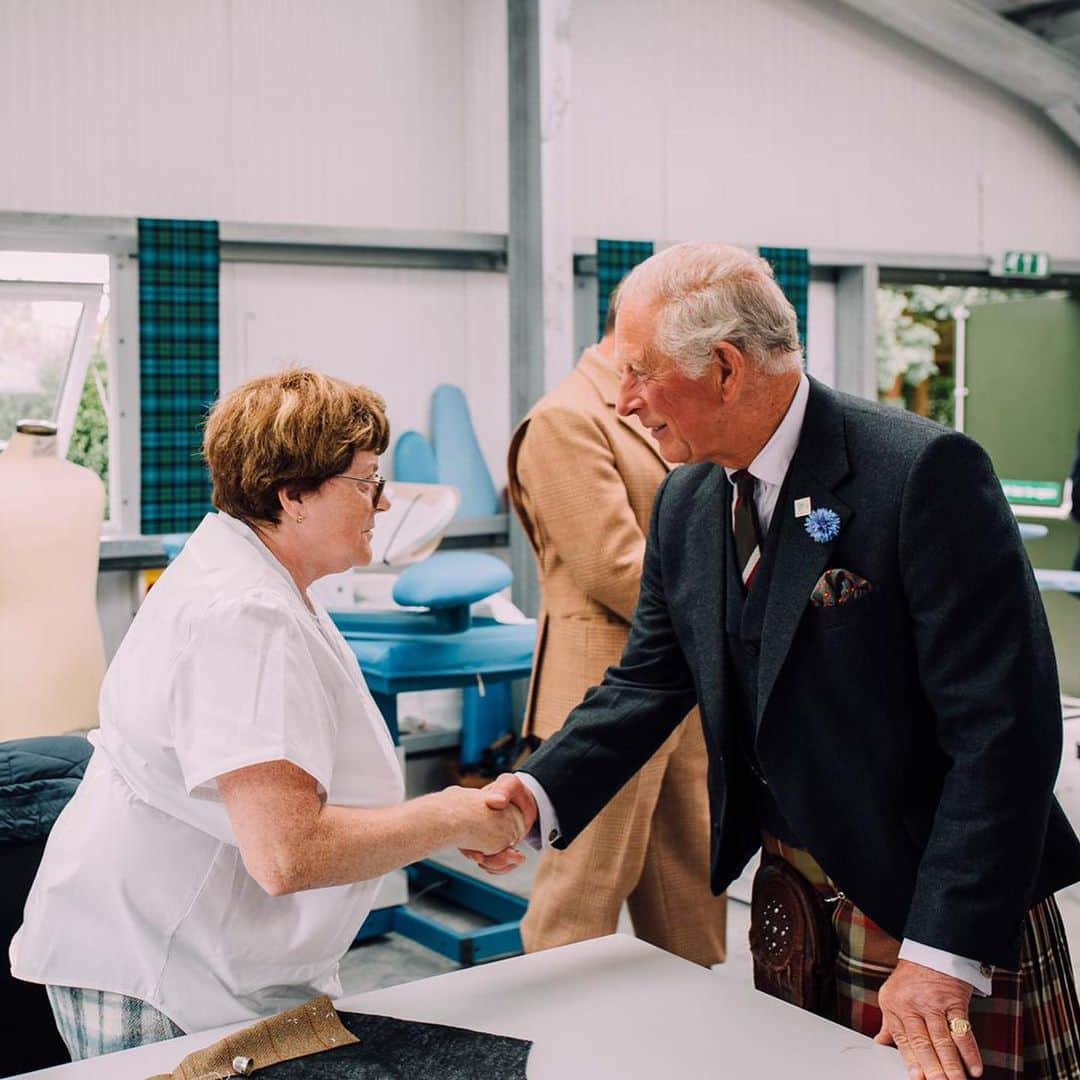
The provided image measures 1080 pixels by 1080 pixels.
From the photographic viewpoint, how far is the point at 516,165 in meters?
6.09

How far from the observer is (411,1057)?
61.5 inches

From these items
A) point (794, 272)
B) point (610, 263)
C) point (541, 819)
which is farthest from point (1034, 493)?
point (541, 819)

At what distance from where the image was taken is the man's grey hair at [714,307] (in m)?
1.75

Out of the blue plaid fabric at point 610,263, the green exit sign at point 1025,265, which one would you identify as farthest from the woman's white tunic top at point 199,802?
the green exit sign at point 1025,265

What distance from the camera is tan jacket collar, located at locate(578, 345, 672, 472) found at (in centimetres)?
317

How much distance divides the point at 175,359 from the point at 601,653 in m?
3.03

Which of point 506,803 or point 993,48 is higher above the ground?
point 993,48

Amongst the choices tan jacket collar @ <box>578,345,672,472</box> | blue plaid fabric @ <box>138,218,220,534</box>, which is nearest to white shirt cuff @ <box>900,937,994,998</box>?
tan jacket collar @ <box>578,345,672,472</box>

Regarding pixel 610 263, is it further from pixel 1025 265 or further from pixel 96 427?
pixel 1025 265

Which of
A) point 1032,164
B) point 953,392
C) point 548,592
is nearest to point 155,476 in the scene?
point 548,592

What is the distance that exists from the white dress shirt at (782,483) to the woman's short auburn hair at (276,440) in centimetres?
53

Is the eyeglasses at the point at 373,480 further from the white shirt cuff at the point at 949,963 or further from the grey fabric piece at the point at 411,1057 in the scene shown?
the white shirt cuff at the point at 949,963

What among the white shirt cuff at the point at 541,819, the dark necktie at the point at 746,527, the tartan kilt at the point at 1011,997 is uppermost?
the dark necktie at the point at 746,527

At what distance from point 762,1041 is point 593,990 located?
0.81 ft
